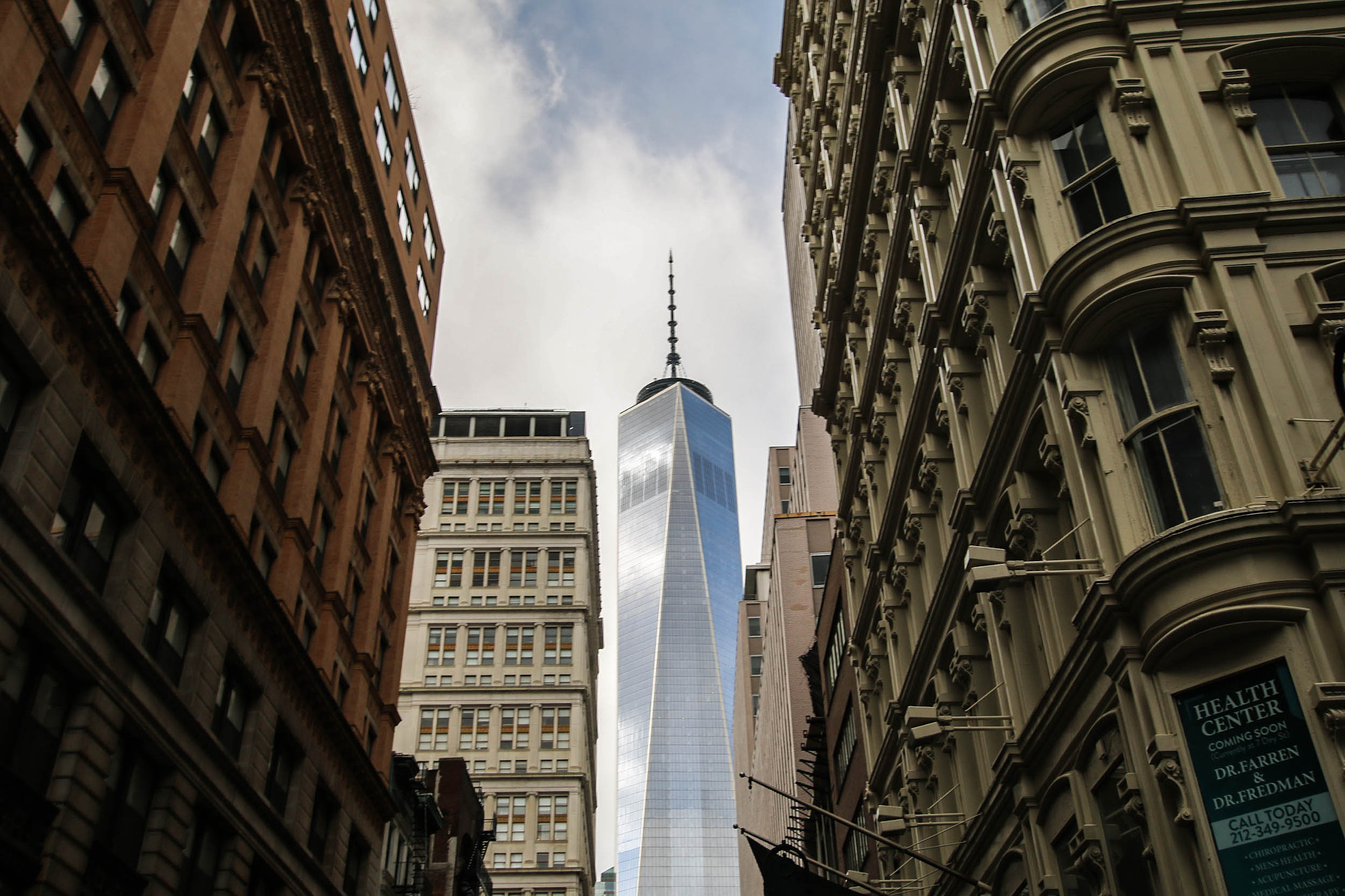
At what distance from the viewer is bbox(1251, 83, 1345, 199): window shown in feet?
69.5

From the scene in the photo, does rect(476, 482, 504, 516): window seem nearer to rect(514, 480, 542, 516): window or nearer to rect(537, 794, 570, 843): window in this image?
rect(514, 480, 542, 516): window

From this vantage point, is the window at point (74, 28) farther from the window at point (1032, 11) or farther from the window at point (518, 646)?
the window at point (518, 646)

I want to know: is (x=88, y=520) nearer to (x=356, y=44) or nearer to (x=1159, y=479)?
(x=1159, y=479)

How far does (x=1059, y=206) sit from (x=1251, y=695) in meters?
10.3

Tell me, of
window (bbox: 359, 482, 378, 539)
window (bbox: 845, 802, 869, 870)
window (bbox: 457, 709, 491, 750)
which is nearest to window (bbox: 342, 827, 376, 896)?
window (bbox: 359, 482, 378, 539)

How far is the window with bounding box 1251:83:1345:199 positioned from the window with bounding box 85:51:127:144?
25.9 metres

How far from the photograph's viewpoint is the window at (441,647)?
392 feet

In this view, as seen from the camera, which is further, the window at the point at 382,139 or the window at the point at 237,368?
the window at the point at 382,139

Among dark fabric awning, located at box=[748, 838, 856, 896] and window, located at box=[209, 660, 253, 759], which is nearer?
dark fabric awning, located at box=[748, 838, 856, 896]

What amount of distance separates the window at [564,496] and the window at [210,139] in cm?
9293

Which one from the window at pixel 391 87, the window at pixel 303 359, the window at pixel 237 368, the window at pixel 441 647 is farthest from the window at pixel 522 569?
the window at pixel 237 368

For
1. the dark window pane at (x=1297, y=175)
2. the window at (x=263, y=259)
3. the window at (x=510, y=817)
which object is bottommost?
the dark window pane at (x=1297, y=175)

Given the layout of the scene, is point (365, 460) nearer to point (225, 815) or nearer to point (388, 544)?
point (388, 544)

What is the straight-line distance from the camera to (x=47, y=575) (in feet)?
81.6
